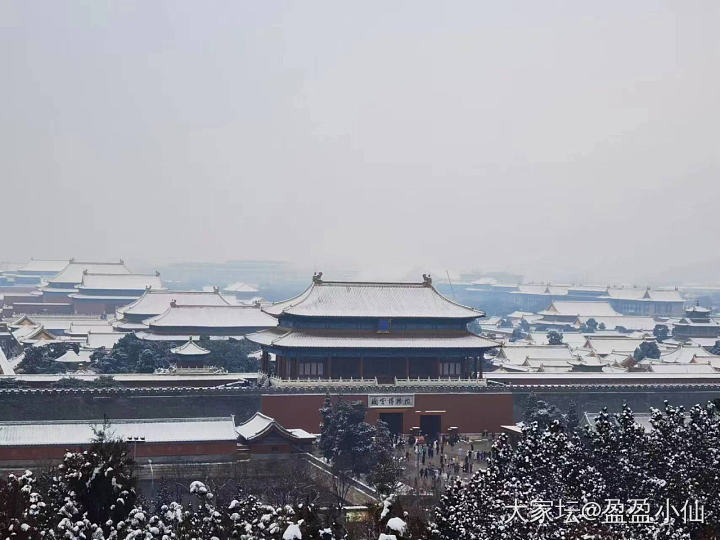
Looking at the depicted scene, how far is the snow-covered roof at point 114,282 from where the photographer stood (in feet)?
284

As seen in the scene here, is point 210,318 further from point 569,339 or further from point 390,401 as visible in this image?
point 569,339

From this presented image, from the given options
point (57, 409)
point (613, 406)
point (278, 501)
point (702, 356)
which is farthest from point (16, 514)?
point (702, 356)

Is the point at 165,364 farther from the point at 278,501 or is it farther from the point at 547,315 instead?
the point at 547,315

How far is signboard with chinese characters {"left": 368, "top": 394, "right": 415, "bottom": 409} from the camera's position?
40.3 meters

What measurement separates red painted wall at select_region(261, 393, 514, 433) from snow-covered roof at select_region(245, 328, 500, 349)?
6.01 ft

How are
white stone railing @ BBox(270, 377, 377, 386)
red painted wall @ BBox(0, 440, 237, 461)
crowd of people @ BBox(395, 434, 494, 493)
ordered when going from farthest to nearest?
white stone railing @ BBox(270, 377, 377, 386)
red painted wall @ BBox(0, 440, 237, 461)
crowd of people @ BBox(395, 434, 494, 493)

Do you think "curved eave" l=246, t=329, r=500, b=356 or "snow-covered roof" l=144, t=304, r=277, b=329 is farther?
"snow-covered roof" l=144, t=304, r=277, b=329

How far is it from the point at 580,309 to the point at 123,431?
2738 inches

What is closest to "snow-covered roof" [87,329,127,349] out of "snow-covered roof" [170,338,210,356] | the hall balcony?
"snow-covered roof" [170,338,210,356]

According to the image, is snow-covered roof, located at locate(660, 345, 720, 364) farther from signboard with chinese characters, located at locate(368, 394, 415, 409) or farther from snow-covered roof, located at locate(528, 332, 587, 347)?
signboard with chinese characters, located at locate(368, 394, 415, 409)

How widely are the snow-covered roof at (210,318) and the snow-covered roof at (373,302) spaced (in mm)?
12447

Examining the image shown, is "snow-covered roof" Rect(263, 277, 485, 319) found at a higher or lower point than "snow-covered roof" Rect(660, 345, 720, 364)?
higher

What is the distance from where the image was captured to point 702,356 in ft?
195

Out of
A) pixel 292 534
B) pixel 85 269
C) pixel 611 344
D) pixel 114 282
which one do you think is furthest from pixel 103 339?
pixel 292 534
